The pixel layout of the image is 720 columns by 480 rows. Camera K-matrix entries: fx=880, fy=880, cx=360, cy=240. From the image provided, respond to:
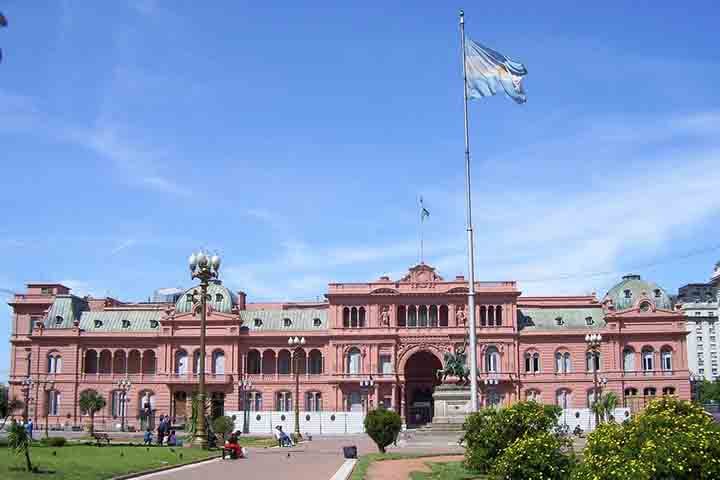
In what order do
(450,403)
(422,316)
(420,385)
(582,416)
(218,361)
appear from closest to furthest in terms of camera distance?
(450,403)
(582,416)
(422,316)
(218,361)
(420,385)

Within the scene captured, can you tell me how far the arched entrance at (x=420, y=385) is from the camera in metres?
98.0

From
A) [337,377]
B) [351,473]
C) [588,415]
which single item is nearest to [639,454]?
[351,473]

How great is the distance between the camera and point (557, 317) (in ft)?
323

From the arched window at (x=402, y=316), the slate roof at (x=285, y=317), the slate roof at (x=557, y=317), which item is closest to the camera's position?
the arched window at (x=402, y=316)

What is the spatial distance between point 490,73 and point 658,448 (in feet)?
76.5

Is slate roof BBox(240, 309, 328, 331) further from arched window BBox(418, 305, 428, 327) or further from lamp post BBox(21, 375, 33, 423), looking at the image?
lamp post BBox(21, 375, 33, 423)

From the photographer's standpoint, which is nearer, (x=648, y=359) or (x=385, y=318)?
(x=648, y=359)

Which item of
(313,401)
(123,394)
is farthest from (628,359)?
(123,394)

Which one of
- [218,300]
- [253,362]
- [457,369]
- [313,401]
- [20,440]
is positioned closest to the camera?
[20,440]

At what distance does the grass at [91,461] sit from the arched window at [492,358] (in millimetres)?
57563

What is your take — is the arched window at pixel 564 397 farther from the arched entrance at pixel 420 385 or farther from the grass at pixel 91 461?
the grass at pixel 91 461

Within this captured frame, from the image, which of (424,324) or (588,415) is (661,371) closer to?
(588,415)

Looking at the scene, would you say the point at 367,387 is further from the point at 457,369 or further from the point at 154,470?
the point at 154,470

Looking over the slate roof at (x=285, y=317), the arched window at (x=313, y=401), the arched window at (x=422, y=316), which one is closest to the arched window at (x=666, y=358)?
the arched window at (x=422, y=316)
